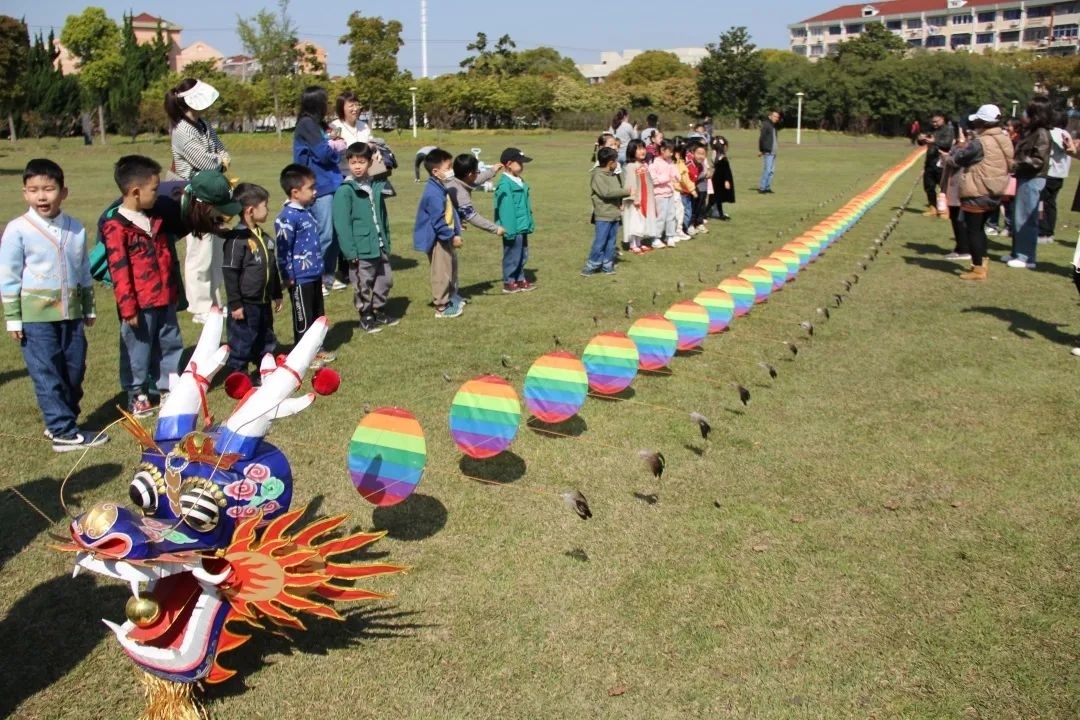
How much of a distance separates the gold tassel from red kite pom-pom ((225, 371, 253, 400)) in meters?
1.11

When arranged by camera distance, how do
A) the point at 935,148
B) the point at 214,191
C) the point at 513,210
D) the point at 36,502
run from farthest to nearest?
1. the point at 935,148
2. the point at 513,210
3. the point at 214,191
4. the point at 36,502

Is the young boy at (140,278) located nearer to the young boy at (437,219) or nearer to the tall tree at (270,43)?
the young boy at (437,219)

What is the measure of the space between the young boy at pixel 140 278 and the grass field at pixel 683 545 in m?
0.48

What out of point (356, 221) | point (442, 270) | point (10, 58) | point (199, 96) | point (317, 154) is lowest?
point (442, 270)

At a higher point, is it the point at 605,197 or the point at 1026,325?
the point at 605,197

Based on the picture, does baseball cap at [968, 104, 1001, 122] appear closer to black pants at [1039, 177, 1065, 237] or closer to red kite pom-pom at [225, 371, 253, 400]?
black pants at [1039, 177, 1065, 237]

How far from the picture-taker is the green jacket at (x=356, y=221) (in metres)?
7.28

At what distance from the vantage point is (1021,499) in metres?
4.52

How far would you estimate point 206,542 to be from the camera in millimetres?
2895

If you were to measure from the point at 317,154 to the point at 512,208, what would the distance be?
2086 mm

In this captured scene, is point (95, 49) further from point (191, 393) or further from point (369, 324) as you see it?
point (191, 393)

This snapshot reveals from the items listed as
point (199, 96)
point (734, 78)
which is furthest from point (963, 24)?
point (199, 96)

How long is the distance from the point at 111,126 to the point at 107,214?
5539 cm

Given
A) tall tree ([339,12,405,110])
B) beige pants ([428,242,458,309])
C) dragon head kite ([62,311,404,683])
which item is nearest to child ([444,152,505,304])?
beige pants ([428,242,458,309])
